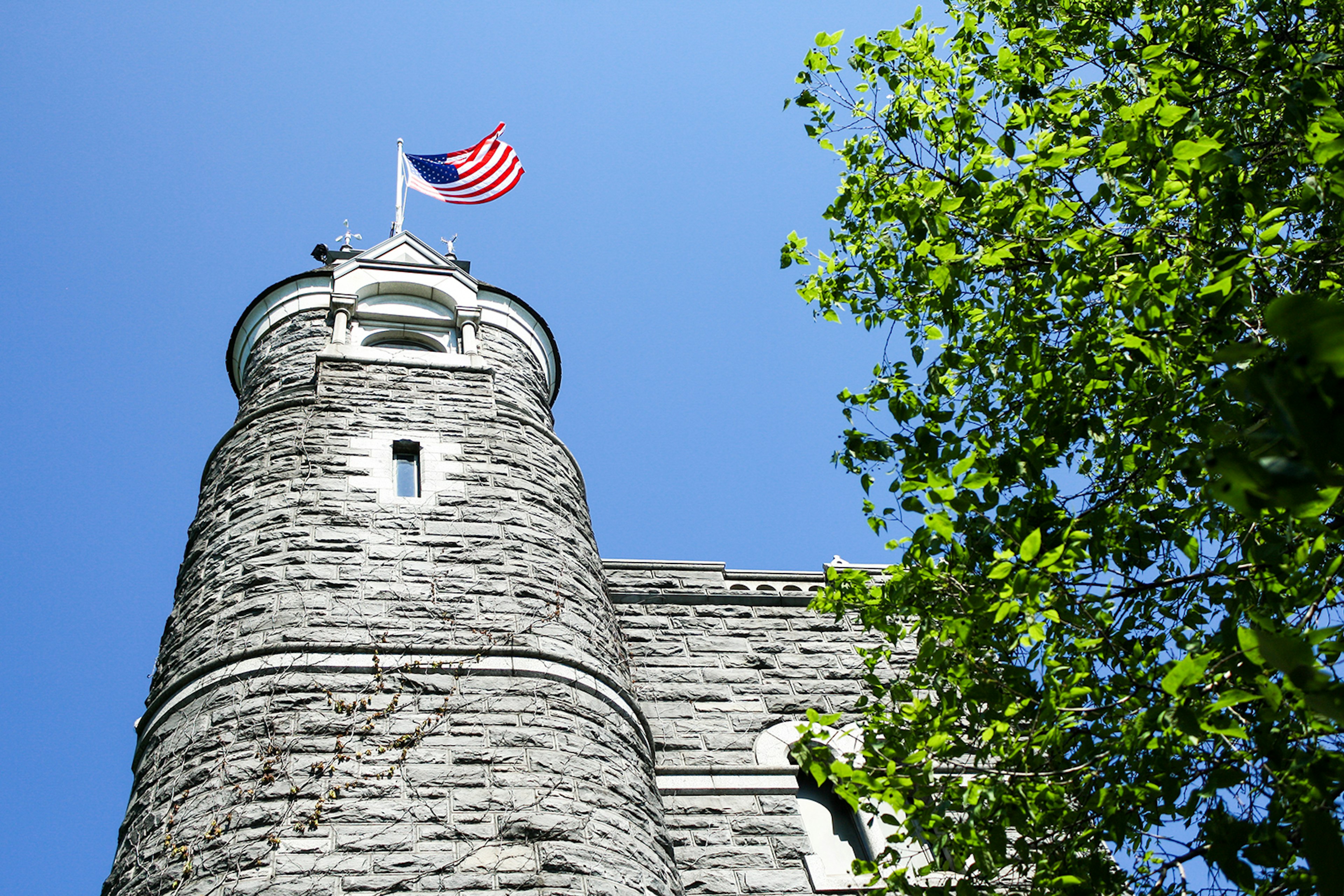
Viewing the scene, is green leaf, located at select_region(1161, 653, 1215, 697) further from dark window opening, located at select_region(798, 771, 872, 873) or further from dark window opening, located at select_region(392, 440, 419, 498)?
dark window opening, located at select_region(392, 440, 419, 498)

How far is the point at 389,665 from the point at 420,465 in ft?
7.34

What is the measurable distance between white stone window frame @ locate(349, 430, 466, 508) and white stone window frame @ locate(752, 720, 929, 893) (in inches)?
122

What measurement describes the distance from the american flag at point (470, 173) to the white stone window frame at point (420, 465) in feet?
19.5

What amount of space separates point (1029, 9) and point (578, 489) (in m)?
5.23

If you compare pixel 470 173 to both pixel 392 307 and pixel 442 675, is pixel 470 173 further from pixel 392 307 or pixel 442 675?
pixel 442 675

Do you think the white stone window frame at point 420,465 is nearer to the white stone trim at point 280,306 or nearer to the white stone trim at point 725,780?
the white stone trim at point 280,306

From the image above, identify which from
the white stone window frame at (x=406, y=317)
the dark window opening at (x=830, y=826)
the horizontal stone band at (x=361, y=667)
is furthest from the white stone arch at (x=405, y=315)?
the dark window opening at (x=830, y=826)

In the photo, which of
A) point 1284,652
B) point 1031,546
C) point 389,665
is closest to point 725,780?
point 389,665

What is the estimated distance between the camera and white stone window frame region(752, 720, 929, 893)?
724cm

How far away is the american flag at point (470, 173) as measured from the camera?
549 inches

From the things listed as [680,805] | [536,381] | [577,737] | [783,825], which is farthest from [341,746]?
[536,381]

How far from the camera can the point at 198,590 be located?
763 cm

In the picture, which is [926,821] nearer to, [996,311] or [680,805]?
[996,311]

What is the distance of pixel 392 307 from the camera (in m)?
10.8
